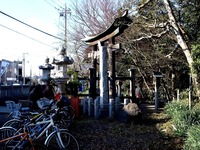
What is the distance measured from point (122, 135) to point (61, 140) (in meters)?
2.83

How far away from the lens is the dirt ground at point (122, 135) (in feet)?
22.1

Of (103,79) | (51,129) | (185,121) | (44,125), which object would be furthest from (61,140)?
(103,79)

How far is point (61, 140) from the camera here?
5.56 metres

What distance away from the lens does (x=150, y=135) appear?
7945mm

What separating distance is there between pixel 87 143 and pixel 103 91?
4666mm

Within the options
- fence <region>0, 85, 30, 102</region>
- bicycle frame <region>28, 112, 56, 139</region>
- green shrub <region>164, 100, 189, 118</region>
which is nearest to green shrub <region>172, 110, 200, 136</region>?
green shrub <region>164, 100, 189, 118</region>

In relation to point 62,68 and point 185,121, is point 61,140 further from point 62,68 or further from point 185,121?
point 62,68

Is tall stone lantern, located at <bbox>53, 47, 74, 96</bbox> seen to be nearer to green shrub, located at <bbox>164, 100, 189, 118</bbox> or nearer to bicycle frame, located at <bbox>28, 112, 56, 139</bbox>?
green shrub, located at <bbox>164, 100, 189, 118</bbox>

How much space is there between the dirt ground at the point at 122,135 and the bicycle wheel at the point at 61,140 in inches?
26.8

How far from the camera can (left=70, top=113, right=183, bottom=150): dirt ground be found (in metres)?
6.74

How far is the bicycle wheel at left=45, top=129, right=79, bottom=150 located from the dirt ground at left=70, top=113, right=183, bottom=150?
681 millimetres

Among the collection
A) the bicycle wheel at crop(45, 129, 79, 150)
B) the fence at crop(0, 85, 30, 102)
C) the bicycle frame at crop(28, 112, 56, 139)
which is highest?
the fence at crop(0, 85, 30, 102)

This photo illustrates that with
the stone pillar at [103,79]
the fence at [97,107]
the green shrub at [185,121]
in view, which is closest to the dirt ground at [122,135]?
the green shrub at [185,121]

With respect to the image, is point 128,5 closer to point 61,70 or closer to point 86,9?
point 61,70
